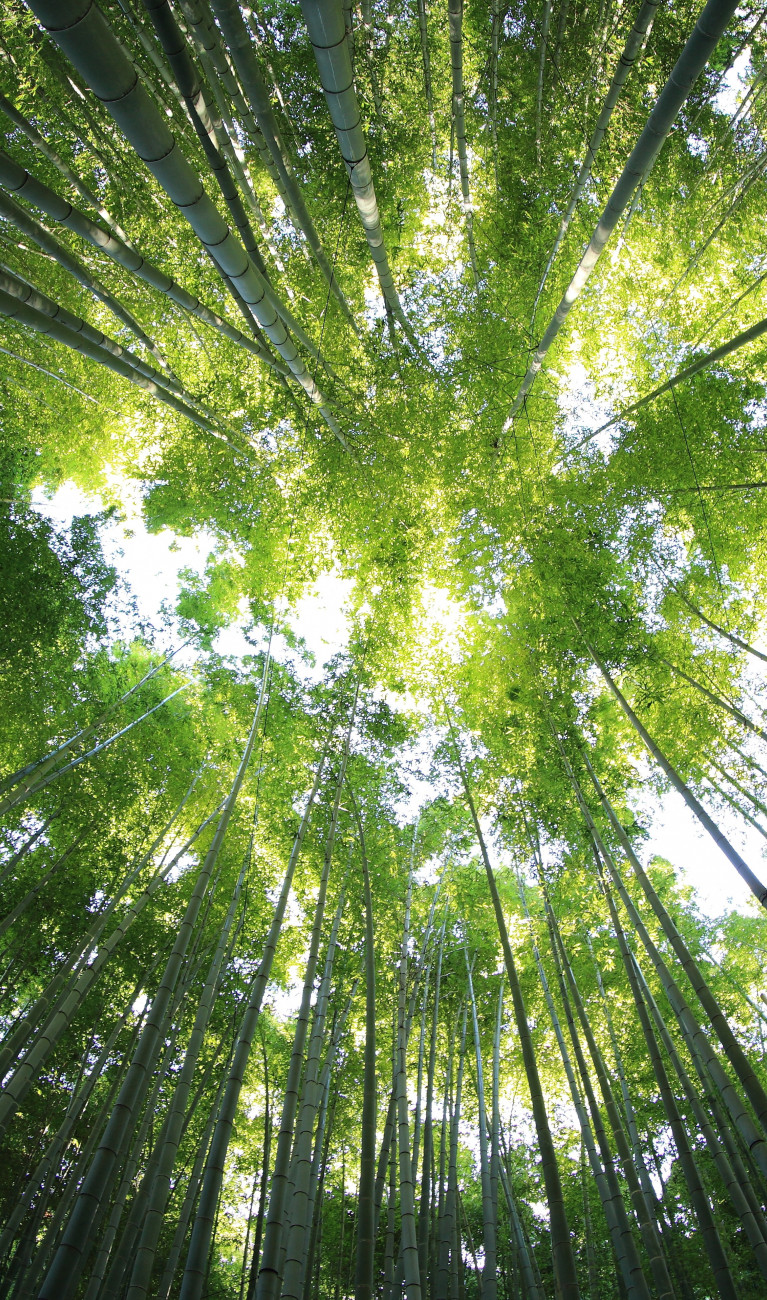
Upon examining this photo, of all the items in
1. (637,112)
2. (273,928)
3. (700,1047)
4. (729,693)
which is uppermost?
(637,112)

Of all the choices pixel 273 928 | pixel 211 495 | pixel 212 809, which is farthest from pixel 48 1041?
pixel 211 495

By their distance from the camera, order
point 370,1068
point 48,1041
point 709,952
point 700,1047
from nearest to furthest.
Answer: point 370,1068
point 700,1047
point 48,1041
point 709,952

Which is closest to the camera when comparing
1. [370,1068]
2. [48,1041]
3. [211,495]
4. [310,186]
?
[370,1068]

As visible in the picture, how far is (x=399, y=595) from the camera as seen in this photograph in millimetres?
5859

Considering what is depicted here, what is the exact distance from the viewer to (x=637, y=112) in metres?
4.34

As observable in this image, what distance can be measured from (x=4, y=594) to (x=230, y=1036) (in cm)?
488

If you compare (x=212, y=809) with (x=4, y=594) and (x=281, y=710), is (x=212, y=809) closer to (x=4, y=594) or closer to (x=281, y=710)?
(x=281, y=710)

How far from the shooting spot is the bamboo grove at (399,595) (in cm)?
399

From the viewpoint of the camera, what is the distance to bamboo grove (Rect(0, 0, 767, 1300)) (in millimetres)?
3988

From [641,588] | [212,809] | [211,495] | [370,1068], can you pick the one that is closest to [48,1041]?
[370,1068]

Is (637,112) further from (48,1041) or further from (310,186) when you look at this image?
(48,1041)

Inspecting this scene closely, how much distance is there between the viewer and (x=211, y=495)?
19.8 ft

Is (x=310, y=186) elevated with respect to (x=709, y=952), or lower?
elevated

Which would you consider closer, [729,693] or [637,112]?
[637,112]
